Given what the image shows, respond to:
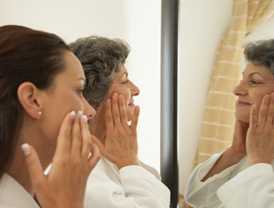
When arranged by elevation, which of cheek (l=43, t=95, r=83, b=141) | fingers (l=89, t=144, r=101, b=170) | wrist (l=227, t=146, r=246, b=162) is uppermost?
cheek (l=43, t=95, r=83, b=141)

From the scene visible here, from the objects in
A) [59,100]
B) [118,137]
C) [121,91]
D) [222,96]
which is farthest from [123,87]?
[59,100]

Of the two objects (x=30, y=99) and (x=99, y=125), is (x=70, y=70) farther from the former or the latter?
(x=99, y=125)

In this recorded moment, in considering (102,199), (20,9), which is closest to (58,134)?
(102,199)

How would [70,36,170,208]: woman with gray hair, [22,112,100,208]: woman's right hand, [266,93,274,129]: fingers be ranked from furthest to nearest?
[70,36,170,208]: woman with gray hair → [266,93,274,129]: fingers → [22,112,100,208]: woman's right hand

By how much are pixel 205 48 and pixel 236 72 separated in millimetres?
121

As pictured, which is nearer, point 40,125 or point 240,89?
point 40,125

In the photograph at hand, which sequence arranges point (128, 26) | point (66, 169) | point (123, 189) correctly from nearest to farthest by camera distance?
point (66, 169), point (123, 189), point (128, 26)

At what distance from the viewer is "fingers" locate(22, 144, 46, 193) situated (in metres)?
0.62

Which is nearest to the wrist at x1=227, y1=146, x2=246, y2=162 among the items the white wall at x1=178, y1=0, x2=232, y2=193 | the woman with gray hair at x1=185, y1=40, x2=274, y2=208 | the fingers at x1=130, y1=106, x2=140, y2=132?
the woman with gray hair at x1=185, y1=40, x2=274, y2=208

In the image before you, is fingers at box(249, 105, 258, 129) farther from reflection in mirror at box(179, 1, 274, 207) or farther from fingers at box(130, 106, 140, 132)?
fingers at box(130, 106, 140, 132)

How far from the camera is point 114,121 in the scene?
0.96 m

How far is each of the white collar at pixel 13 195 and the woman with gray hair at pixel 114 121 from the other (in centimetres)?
22

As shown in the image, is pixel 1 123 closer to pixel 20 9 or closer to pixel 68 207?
pixel 68 207

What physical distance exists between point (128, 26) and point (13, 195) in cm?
73
